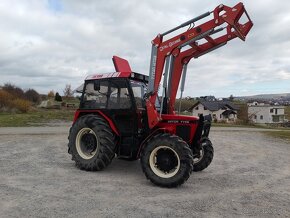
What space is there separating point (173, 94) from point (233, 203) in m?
3.67

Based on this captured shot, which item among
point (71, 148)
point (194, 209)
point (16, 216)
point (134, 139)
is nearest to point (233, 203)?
point (194, 209)

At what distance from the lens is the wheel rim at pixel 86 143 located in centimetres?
884

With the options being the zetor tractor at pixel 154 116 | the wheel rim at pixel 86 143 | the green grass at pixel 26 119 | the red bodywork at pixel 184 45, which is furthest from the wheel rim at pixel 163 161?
the green grass at pixel 26 119

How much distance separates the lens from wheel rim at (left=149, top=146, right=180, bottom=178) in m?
7.30

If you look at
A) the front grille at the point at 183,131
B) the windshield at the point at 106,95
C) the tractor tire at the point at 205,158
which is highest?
the windshield at the point at 106,95

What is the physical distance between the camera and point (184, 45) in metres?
8.02

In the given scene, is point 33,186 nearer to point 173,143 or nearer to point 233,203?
point 173,143

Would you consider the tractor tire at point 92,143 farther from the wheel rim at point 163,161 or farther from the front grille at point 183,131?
the front grille at point 183,131

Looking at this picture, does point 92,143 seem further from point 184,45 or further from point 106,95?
point 184,45

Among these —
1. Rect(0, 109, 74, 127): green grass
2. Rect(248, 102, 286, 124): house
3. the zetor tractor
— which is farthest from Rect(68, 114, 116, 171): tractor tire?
Rect(248, 102, 286, 124): house

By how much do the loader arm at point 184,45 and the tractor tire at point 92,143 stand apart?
1147 millimetres

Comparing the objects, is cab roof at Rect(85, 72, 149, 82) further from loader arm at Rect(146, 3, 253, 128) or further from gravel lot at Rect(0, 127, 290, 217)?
gravel lot at Rect(0, 127, 290, 217)

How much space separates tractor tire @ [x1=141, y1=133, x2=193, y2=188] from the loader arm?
801mm

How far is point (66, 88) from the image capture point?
63.2 m
